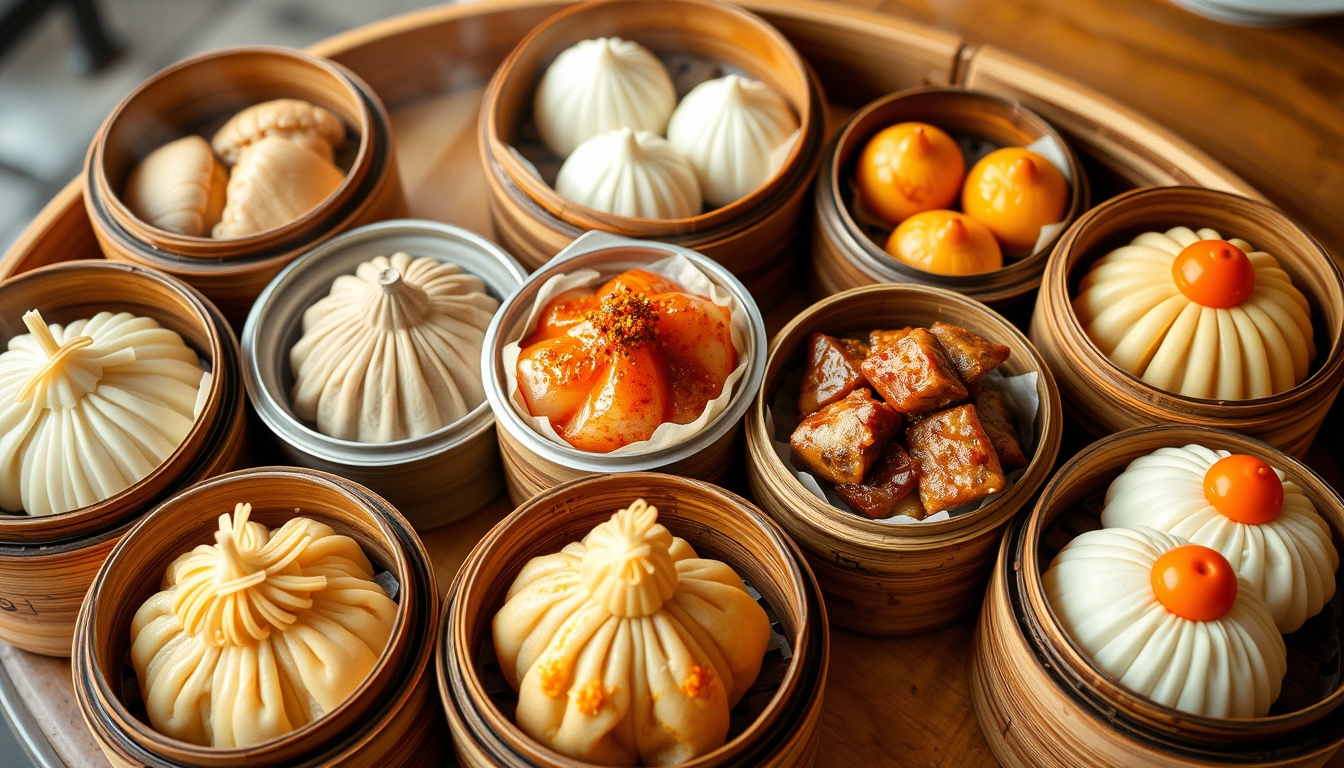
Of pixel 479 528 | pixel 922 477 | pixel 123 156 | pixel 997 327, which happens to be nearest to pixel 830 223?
pixel 997 327

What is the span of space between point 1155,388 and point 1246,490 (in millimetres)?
241

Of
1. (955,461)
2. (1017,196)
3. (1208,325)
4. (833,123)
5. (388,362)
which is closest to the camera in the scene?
(955,461)

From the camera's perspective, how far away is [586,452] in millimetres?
1633

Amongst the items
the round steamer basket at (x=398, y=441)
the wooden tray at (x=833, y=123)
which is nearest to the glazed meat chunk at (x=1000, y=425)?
the wooden tray at (x=833, y=123)

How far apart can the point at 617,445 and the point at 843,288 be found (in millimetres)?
628

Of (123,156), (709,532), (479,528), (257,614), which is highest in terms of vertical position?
(123,156)

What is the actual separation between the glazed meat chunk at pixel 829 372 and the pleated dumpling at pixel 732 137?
506 millimetres

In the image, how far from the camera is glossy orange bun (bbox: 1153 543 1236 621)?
1337mm

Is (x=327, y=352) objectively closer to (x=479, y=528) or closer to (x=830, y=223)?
(x=479, y=528)

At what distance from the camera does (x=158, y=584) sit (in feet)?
5.24

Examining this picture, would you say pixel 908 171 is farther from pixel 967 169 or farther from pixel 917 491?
pixel 917 491

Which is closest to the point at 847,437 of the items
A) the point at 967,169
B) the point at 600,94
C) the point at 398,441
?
the point at 398,441

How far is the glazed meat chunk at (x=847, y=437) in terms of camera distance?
5.26 feet

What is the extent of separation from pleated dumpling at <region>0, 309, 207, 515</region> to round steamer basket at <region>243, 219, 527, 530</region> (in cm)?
17
